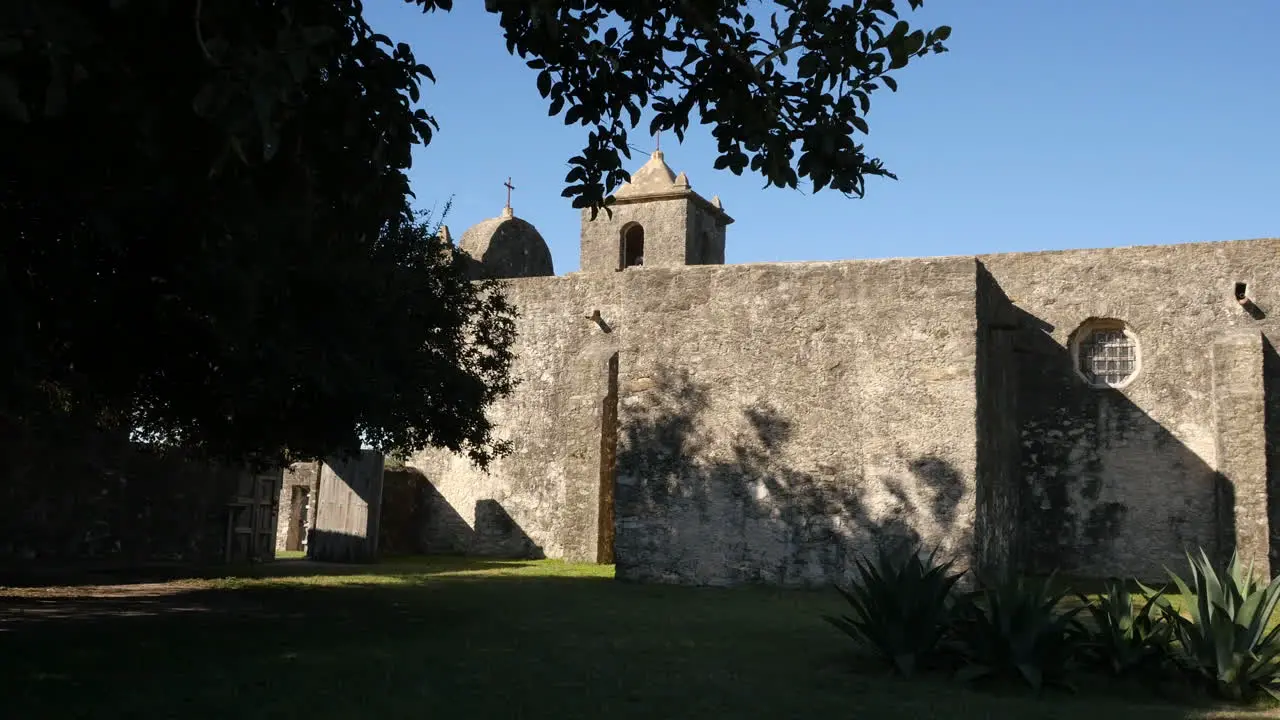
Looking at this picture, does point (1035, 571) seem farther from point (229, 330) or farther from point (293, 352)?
point (229, 330)

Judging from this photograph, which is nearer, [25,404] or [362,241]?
[25,404]

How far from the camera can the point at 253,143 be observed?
4930mm

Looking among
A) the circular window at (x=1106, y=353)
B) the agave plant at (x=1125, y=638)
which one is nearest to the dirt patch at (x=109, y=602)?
the agave plant at (x=1125, y=638)

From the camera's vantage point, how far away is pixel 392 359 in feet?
33.4

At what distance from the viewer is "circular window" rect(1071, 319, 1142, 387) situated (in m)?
16.1

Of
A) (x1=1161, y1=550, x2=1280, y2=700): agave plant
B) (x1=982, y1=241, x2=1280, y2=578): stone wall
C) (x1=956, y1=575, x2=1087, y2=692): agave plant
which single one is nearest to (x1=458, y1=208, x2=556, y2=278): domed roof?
(x1=982, y1=241, x2=1280, y2=578): stone wall

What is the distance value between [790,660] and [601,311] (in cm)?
1329

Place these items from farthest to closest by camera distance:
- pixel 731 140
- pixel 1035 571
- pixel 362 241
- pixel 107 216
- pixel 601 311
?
pixel 601 311
pixel 1035 571
pixel 362 241
pixel 731 140
pixel 107 216

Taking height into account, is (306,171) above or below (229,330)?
above

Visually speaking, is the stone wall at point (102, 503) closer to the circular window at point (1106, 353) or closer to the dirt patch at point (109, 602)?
the dirt patch at point (109, 602)

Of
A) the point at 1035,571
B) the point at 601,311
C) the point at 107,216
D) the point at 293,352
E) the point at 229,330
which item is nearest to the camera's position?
the point at 107,216

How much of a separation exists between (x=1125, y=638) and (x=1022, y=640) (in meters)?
0.70

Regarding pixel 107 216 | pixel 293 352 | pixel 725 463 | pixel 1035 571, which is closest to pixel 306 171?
pixel 107 216

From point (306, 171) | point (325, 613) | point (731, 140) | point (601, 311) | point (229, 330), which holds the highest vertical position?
point (601, 311)
